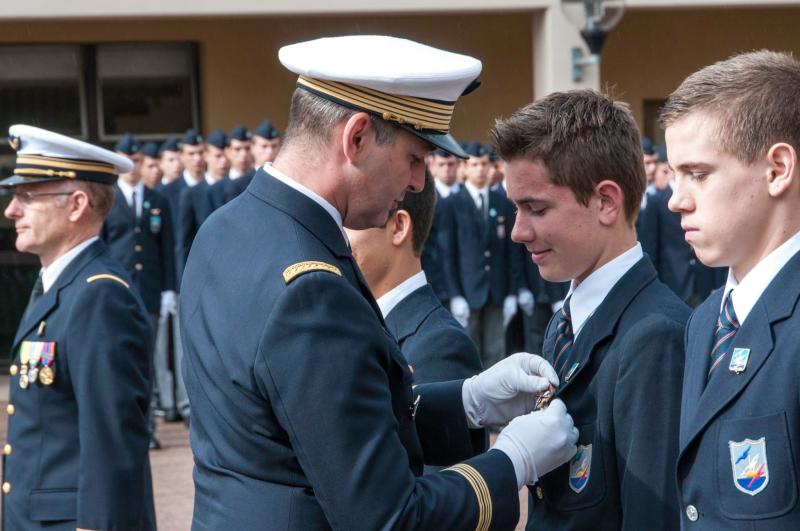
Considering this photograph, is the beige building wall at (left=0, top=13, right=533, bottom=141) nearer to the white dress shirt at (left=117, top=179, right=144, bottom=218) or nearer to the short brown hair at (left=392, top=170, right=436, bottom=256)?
the white dress shirt at (left=117, top=179, right=144, bottom=218)

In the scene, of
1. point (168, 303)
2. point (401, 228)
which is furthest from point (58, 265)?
point (168, 303)

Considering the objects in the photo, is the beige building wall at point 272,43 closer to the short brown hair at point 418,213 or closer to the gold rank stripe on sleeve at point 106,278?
A: the gold rank stripe on sleeve at point 106,278

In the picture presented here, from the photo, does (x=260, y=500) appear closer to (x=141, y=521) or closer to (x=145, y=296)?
(x=141, y=521)

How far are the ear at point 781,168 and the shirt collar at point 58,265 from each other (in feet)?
7.54

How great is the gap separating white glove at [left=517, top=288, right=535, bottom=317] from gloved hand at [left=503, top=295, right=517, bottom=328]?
0.18 feet

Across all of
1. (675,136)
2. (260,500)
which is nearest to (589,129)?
(675,136)

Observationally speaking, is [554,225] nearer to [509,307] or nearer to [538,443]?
[538,443]

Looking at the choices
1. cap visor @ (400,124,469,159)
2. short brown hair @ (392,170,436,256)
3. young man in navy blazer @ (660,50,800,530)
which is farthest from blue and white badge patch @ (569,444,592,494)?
short brown hair @ (392,170,436,256)

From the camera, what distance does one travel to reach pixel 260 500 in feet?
7.23

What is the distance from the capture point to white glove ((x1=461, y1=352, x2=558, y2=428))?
2652 millimetres

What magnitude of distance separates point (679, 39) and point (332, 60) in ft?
40.2

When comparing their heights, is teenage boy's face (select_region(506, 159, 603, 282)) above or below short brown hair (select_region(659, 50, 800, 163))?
below

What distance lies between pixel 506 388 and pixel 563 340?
18 centimetres

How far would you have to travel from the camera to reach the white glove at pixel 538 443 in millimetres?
2391
